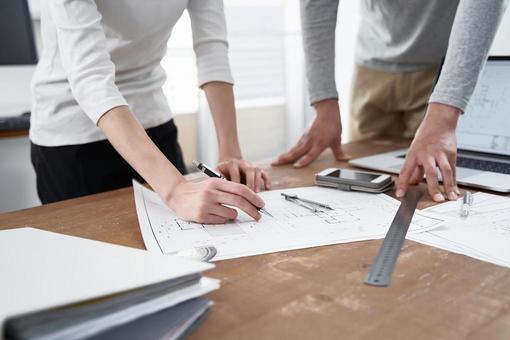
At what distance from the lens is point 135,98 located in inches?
42.6

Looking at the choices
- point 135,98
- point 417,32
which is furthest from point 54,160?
point 417,32

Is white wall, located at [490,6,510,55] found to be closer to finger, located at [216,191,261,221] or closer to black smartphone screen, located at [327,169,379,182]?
black smartphone screen, located at [327,169,379,182]

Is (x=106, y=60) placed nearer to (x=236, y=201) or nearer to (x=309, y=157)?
(x=236, y=201)

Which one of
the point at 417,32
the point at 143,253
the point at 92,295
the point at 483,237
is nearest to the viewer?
the point at 92,295

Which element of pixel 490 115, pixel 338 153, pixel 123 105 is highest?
pixel 123 105

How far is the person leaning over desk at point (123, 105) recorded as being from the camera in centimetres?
77

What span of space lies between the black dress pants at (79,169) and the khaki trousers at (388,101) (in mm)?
703

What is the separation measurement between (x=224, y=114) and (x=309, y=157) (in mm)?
241

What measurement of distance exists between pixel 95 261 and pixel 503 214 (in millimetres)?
613

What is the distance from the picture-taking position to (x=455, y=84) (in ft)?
3.06

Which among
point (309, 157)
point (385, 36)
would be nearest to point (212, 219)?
point (309, 157)

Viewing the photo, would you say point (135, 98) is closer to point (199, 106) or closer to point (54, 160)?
point (54, 160)

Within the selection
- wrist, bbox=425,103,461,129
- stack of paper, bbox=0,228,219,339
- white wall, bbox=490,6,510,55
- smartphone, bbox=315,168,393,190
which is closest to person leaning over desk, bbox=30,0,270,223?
smartphone, bbox=315,168,393,190

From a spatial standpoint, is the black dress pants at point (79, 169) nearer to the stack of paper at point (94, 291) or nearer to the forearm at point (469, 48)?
the stack of paper at point (94, 291)
